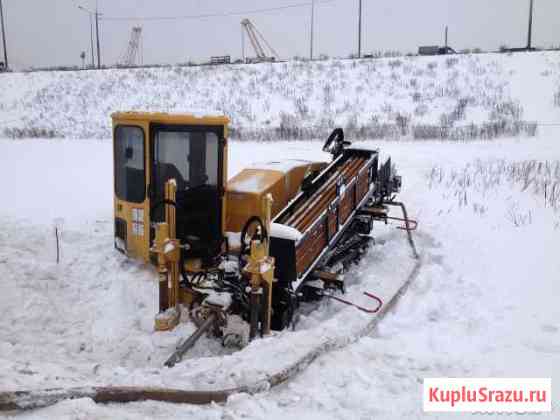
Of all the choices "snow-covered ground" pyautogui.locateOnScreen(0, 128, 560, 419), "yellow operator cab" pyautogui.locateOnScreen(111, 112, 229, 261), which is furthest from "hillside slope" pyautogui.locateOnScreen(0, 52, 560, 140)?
"yellow operator cab" pyautogui.locateOnScreen(111, 112, 229, 261)

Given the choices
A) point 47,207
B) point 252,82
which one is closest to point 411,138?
point 47,207

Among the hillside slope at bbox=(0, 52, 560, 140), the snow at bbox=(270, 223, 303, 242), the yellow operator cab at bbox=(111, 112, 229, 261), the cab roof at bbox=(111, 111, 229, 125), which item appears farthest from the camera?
the hillside slope at bbox=(0, 52, 560, 140)

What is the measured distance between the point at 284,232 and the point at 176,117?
1.52 metres

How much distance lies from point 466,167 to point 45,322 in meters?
8.48

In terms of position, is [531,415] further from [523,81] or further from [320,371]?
[523,81]

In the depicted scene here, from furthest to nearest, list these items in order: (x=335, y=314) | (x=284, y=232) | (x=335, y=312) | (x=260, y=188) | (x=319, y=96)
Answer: (x=319, y=96) → (x=260, y=188) → (x=335, y=312) → (x=335, y=314) → (x=284, y=232)

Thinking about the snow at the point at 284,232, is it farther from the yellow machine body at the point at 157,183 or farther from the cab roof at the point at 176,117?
the cab roof at the point at 176,117

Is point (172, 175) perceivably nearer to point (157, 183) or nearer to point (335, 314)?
point (157, 183)

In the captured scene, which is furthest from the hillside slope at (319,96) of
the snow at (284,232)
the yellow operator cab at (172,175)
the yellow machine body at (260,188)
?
the snow at (284,232)

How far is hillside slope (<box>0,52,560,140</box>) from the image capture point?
61.3ft

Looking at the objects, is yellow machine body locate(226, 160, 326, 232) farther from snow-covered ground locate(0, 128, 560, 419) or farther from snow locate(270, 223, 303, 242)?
snow-covered ground locate(0, 128, 560, 419)

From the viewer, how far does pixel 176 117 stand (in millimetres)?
4938

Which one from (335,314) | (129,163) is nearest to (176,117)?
(129,163)

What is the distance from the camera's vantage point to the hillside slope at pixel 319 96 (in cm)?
1870
